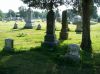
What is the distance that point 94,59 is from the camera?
15.4 meters

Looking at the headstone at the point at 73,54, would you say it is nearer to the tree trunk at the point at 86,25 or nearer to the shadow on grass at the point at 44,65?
the shadow on grass at the point at 44,65

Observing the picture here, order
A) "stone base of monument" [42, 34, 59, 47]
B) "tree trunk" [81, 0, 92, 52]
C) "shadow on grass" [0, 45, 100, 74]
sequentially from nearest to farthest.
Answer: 1. "shadow on grass" [0, 45, 100, 74]
2. "tree trunk" [81, 0, 92, 52]
3. "stone base of monument" [42, 34, 59, 47]

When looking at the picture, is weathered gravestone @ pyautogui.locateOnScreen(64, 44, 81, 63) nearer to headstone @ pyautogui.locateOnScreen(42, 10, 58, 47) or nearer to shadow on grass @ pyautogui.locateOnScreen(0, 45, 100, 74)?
shadow on grass @ pyautogui.locateOnScreen(0, 45, 100, 74)

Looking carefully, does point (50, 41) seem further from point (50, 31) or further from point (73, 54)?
point (73, 54)

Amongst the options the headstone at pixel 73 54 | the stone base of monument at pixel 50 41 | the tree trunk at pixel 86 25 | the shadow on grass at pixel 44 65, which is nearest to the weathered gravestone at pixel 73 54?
the headstone at pixel 73 54

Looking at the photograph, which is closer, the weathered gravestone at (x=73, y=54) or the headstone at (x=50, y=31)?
the weathered gravestone at (x=73, y=54)

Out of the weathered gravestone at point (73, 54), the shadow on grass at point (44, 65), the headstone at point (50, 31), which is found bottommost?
the shadow on grass at point (44, 65)

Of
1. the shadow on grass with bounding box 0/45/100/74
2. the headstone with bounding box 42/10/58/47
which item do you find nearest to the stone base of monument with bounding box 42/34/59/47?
the headstone with bounding box 42/10/58/47

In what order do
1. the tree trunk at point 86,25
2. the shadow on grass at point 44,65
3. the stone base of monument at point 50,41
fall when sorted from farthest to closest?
the stone base of monument at point 50,41 → the tree trunk at point 86,25 → the shadow on grass at point 44,65

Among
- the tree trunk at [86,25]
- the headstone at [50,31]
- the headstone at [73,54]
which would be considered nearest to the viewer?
the headstone at [73,54]

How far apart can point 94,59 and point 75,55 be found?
167 centimetres

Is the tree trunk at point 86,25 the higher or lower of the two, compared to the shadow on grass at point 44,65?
higher

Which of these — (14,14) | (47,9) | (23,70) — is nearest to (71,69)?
(23,70)

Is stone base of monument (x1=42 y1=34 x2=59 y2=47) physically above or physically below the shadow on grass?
above
